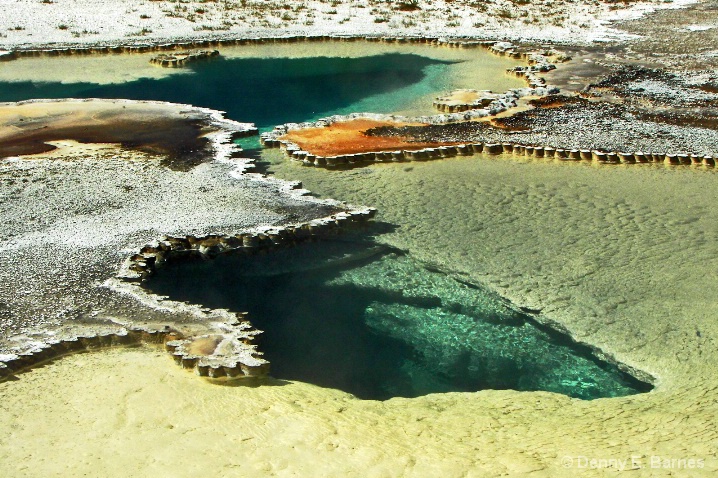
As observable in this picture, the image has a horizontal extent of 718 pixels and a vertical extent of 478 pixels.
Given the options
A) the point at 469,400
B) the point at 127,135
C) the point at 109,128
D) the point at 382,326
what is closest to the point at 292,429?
the point at 469,400

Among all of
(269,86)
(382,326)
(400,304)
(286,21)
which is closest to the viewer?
(382,326)

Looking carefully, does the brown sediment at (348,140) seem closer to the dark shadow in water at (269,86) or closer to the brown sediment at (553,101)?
the dark shadow in water at (269,86)

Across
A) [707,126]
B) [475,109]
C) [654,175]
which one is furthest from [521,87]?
[654,175]

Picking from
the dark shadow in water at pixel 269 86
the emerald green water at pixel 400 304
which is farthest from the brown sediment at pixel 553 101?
the emerald green water at pixel 400 304

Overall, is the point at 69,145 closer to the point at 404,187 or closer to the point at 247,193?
the point at 247,193

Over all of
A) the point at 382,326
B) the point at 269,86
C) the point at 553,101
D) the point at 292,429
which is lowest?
the point at 382,326

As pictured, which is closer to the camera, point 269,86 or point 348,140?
point 348,140

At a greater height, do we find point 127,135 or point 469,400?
point 127,135

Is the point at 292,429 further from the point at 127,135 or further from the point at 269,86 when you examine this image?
the point at 269,86
